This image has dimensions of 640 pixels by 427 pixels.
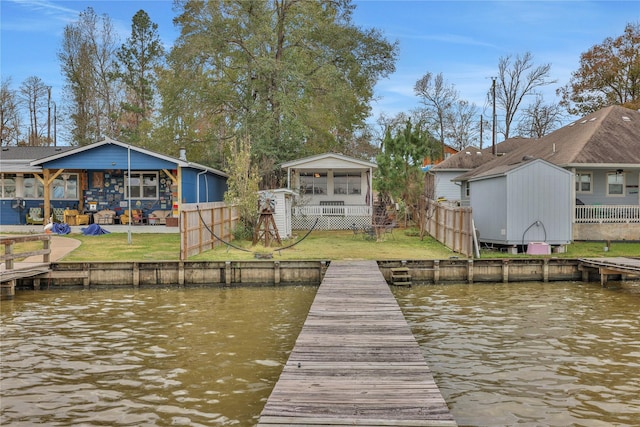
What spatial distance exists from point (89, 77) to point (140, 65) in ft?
13.7

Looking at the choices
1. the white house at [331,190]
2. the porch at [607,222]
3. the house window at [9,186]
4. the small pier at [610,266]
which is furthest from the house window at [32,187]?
the porch at [607,222]

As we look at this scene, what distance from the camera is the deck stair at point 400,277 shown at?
1562 cm

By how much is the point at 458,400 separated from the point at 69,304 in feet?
34.4

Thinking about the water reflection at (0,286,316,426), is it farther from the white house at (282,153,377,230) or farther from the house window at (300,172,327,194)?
the house window at (300,172,327,194)

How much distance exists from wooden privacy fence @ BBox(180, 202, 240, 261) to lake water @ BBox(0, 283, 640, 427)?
8.46 feet

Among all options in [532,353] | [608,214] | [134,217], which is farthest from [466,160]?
[532,353]

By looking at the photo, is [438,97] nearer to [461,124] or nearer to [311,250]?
[461,124]

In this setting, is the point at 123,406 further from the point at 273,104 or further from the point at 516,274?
the point at 273,104

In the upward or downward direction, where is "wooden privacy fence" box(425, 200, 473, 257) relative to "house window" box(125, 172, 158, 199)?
downward

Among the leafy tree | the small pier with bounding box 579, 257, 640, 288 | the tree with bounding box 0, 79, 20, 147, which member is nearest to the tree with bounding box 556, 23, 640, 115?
the leafy tree

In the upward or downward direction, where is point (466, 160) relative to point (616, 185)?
upward

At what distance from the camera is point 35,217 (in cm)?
2588

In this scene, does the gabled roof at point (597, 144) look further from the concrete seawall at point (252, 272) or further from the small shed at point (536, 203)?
the concrete seawall at point (252, 272)

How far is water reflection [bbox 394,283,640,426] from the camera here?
21.5 feet
